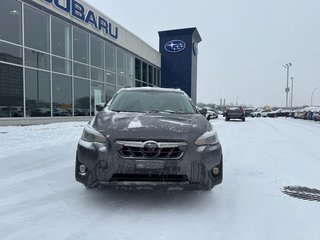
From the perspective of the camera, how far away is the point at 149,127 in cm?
405

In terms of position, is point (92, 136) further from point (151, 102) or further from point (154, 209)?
point (151, 102)

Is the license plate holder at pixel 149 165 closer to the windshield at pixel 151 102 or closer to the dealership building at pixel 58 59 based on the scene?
the windshield at pixel 151 102

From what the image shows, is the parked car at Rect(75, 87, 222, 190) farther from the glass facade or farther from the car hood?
the glass facade

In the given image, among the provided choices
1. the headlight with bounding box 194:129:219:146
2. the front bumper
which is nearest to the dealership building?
the front bumper

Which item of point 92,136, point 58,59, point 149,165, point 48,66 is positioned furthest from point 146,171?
point 58,59

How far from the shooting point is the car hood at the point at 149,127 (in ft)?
12.8

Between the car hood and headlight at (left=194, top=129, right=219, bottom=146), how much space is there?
0.16 ft

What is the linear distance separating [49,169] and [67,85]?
1282 cm

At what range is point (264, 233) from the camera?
10.9 ft

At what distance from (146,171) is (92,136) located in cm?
87

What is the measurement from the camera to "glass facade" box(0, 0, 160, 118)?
13.8m

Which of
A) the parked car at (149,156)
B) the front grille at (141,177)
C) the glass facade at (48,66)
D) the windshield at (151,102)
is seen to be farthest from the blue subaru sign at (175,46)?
the front grille at (141,177)

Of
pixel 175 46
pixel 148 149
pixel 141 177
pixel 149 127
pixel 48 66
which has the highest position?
pixel 175 46

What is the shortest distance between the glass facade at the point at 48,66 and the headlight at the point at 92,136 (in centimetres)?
1038
